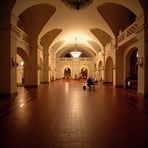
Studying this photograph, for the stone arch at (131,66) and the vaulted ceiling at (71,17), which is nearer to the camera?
the vaulted ceiling at (71,17)

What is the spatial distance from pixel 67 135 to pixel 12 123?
1.68 metres

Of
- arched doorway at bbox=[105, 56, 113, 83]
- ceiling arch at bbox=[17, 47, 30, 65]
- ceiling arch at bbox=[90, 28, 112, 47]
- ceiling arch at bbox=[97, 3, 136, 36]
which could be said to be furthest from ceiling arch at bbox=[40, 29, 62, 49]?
arched doorway at bbox=[105, 56, 113, 83]

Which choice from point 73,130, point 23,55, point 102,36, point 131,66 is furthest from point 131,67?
point 73,130

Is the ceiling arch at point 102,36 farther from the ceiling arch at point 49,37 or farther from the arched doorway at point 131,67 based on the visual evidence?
the arched doorway at point 131,67

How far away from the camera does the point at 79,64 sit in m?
38.5

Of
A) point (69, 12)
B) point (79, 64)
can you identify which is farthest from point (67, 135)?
point (79, 64)

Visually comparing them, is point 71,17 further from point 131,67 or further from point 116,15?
point 131,67

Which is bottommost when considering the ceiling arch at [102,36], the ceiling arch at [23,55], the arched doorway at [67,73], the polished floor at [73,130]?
the polished floor at [73,130]

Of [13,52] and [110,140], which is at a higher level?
[13,52]

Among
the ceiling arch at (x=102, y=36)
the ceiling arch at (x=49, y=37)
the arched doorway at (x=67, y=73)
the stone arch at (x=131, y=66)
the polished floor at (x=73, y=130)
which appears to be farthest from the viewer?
the arched doorway at (x=67, y=73)

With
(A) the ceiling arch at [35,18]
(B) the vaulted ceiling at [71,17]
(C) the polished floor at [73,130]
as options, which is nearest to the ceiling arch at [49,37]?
(B) the vaulted ceiling at [71,17]

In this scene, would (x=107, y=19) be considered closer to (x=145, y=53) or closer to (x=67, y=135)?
(x=145, y=53)

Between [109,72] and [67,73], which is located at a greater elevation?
[109,72]

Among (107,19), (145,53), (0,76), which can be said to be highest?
(107,19)
